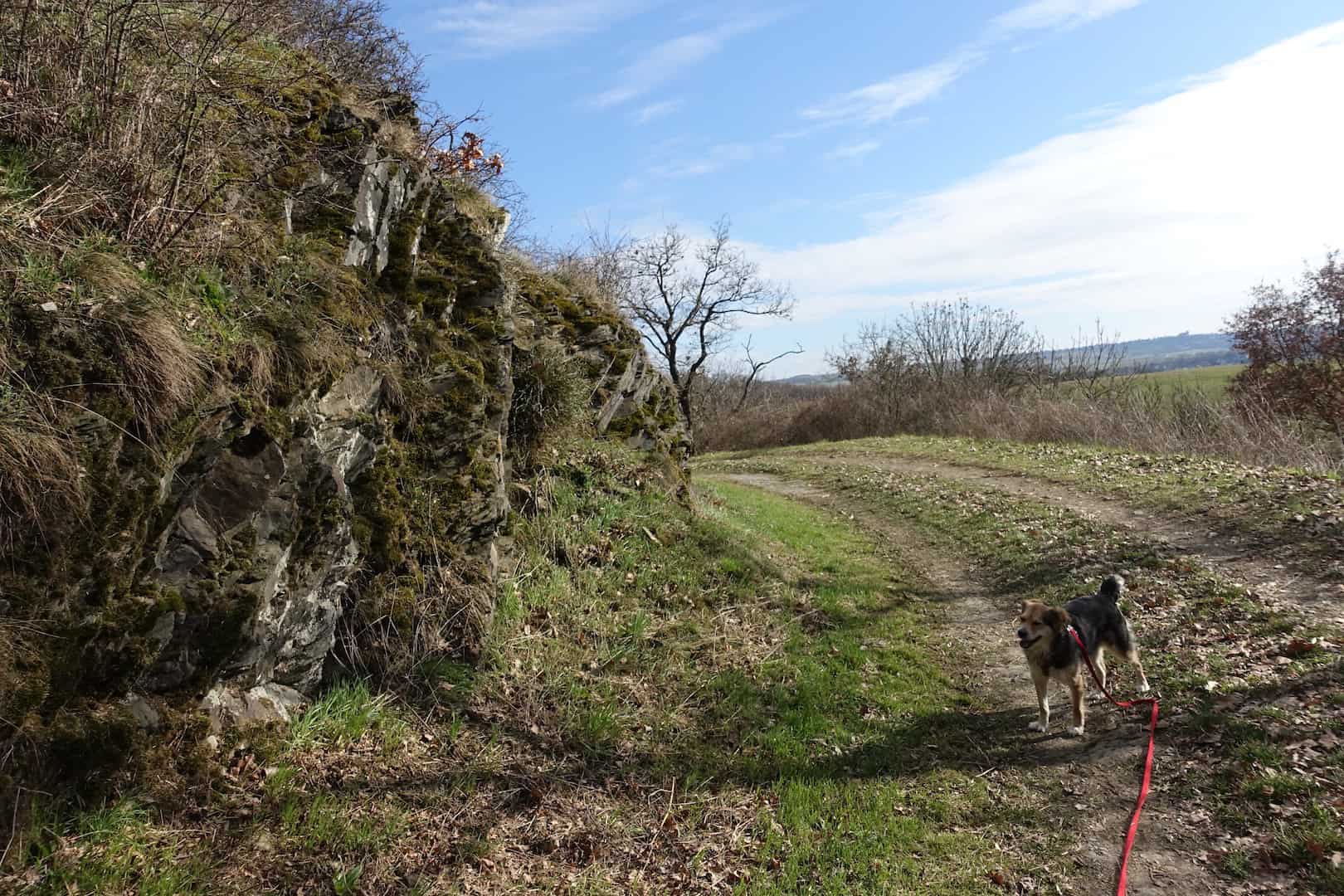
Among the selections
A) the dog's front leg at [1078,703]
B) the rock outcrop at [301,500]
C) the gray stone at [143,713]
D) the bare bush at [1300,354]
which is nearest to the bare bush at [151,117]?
the rock outcrop at [301,500]

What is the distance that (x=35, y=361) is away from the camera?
3.40 meters

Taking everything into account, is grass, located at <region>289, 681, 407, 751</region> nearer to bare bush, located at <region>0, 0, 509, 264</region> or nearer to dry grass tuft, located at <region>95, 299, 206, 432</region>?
dry grass tuft, located at <region>95, 299, 206, 432</region>

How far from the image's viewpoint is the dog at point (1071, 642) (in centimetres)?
580

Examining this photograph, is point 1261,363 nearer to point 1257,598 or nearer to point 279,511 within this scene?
point 1257,598

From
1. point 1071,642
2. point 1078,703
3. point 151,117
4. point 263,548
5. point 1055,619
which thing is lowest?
point 1078,703

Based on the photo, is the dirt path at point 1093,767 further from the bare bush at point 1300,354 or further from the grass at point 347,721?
the bare bush at point 1300,354

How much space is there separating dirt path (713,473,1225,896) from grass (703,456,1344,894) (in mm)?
264

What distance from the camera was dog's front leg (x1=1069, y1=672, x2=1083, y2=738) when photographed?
19.0 ft

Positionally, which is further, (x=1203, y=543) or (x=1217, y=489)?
(x=1217, y=489)

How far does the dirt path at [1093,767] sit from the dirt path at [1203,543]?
8.70 ft

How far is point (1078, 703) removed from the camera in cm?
587

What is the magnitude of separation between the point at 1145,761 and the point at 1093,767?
1.17 feet

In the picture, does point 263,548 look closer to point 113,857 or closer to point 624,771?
point 113,857

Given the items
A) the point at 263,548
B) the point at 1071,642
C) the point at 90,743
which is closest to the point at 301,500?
the point at 263,548
